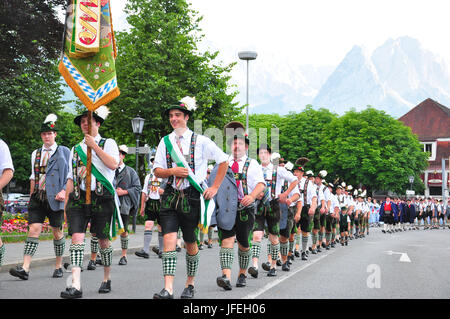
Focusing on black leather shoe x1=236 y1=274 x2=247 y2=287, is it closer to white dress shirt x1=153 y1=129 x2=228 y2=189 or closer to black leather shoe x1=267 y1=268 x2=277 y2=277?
black leather shoe x1=267 y1=268 x2=277 y2=277

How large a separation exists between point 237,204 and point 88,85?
251 cm

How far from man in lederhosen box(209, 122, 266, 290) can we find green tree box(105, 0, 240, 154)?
2339 centimetres

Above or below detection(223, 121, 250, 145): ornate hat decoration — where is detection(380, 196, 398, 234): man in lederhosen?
below

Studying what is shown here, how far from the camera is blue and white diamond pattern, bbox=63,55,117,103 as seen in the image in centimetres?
847

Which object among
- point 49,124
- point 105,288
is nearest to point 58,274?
point 105,288

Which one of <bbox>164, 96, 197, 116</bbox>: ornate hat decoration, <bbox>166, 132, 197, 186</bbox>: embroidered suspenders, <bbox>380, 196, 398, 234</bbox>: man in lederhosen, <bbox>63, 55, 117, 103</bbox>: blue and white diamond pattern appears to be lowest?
<bbox>380, 196, 398, 234</bbox>: man in lederhosen

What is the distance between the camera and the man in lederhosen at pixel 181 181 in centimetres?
714

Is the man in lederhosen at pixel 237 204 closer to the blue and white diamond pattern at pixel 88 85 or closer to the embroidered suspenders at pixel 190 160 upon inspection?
the embroidered suspenders at pixel 190 160

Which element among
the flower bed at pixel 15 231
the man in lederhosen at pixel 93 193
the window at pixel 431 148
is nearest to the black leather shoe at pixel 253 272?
the man in lederhosen at pixel 93 193

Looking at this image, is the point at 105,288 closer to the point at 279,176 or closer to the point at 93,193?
the point at 93,193

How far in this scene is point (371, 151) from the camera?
66.0 meters

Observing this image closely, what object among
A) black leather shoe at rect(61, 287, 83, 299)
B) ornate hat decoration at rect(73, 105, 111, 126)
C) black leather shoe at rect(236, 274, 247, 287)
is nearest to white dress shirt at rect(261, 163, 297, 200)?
black leather shoe at rect(236, 274, 247, 287)
